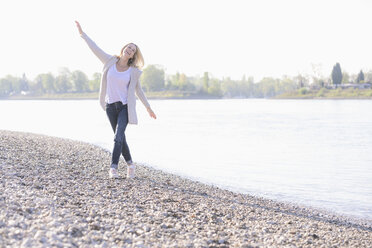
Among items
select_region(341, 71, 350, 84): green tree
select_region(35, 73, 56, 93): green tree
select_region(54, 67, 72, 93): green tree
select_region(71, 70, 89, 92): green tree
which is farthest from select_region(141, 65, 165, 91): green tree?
select_region(341, 71, 350, 84): green tree

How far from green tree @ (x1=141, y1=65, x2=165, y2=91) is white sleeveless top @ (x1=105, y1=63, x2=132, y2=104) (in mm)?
162404

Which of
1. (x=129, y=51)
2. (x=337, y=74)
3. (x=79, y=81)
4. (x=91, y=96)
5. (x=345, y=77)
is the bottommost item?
(x=91, y=96)

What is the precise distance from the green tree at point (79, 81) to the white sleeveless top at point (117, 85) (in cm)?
17811

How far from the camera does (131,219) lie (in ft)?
18.7

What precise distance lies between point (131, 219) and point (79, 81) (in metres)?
181

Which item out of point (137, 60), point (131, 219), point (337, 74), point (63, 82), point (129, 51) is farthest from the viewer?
point (63, 82)

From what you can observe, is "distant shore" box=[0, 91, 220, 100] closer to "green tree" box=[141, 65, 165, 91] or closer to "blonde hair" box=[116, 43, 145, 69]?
"green tree" box=[141, 65, 165, 91]

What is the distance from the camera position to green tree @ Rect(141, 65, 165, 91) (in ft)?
558

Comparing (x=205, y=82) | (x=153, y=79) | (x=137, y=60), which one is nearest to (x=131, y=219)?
(x=137, y=60)

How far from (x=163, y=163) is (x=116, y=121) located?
8.42 meters

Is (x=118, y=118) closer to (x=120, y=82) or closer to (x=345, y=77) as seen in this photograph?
(x=120, y=82)

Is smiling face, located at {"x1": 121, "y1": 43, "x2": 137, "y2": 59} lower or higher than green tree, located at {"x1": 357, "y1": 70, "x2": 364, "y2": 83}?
lower

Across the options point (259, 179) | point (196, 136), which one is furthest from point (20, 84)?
point (259, 179)

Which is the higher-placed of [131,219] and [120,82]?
[120,82]
